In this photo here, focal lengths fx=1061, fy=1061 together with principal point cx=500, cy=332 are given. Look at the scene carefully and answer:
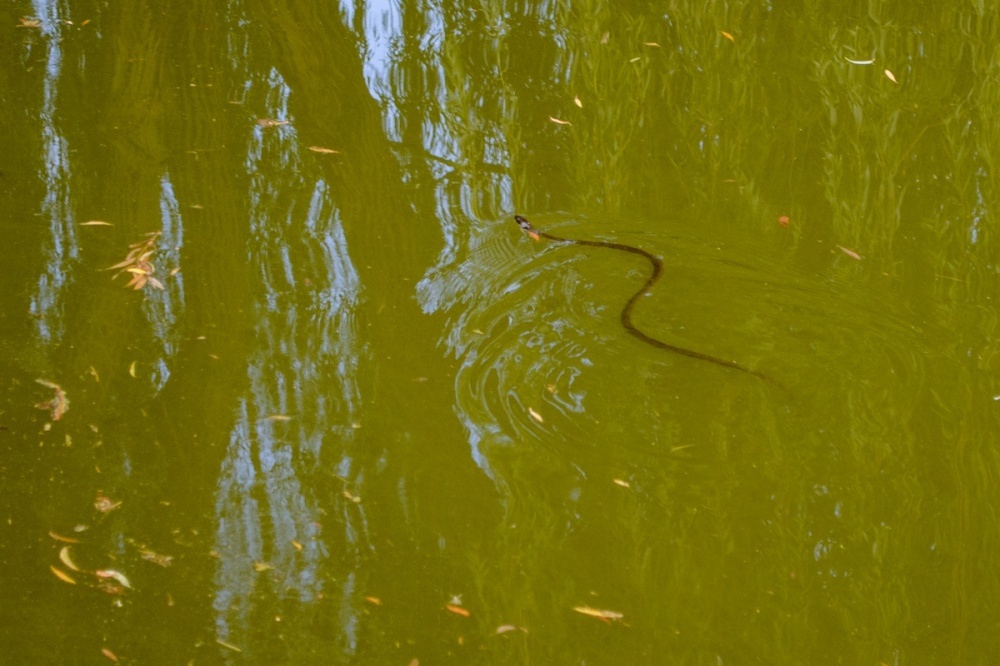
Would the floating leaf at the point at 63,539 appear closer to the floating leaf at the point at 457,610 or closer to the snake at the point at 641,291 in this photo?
the floating leaf at the point at 457,610

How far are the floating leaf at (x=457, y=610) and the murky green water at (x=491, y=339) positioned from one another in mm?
15

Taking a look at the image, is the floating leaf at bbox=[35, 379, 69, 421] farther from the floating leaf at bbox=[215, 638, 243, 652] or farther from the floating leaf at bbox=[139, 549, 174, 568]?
the floating leaf at bbox=[215, 638, 243, 652]

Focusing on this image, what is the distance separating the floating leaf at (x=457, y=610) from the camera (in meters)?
2.25

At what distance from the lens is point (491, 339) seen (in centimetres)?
296

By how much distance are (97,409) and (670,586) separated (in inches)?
56.6

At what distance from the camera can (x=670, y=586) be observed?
232cm

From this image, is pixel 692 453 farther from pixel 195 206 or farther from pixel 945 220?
pixel 195 206

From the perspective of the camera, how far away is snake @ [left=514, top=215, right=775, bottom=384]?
2910 millimetres

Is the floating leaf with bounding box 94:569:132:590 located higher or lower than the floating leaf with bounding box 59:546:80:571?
lower

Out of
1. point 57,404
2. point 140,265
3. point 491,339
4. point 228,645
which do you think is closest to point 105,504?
point 57,404

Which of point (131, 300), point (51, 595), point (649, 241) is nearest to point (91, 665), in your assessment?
point (51, 595)

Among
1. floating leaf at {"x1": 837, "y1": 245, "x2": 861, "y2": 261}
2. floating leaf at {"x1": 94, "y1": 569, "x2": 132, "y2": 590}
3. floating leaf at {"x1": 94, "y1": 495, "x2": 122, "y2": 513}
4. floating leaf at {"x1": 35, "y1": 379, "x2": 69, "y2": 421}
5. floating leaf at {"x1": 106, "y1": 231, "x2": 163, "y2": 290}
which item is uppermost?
floating leaf at {"x1": 106, "y1": 231, "x2": 163, "y2": 290}

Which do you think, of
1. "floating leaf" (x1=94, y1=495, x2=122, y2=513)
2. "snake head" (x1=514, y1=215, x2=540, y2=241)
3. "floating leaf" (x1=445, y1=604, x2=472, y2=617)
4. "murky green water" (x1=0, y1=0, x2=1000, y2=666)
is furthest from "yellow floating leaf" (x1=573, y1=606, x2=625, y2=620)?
"snake head" (x1=514, y1=215, x2=540, y2=241)

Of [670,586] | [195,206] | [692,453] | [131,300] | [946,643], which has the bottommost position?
[946,643]
